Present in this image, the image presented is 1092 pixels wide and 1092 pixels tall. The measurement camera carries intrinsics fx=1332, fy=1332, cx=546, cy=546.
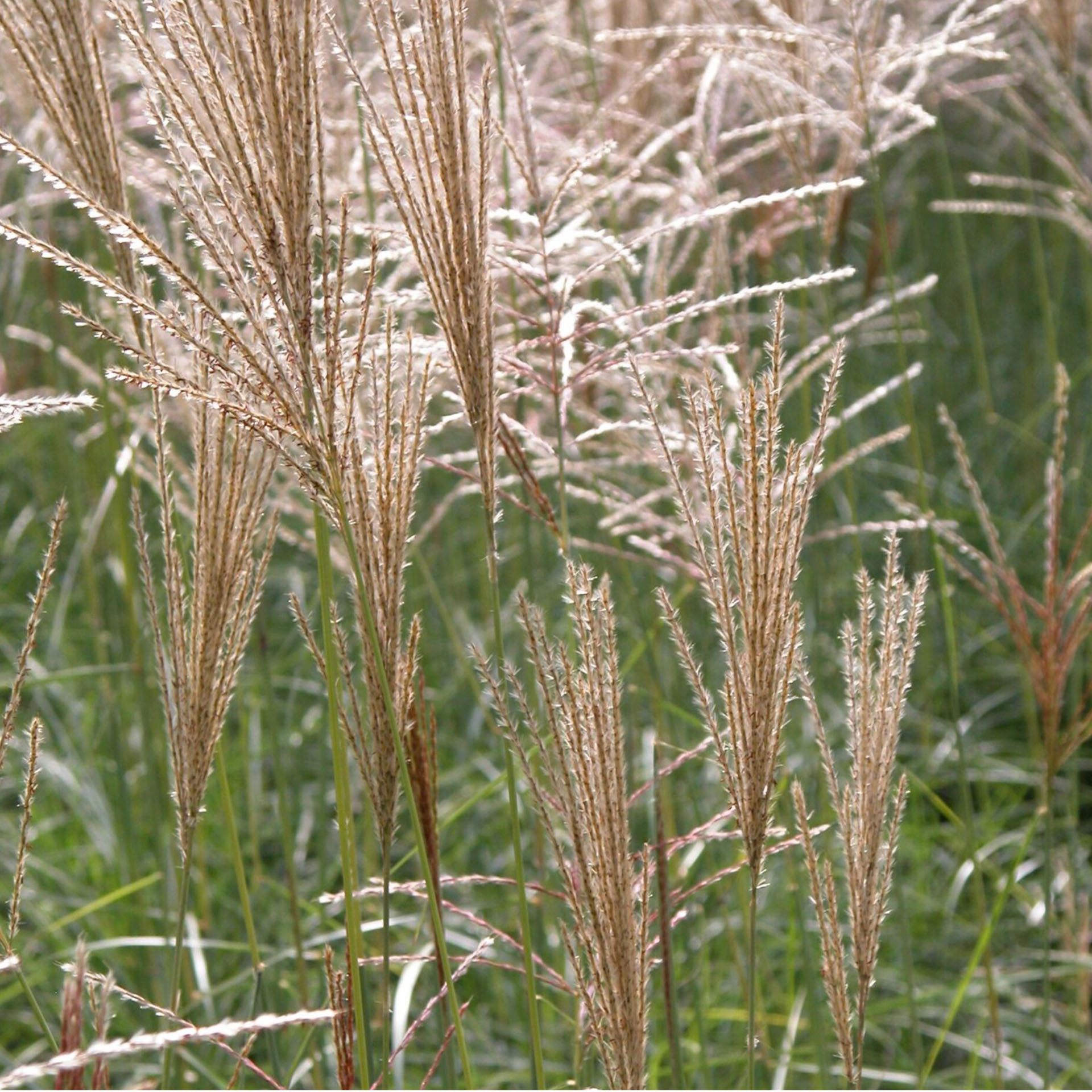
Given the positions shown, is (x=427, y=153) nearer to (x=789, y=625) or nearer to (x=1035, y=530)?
(x=789, y=625)

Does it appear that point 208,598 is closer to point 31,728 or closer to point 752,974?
point 31,728

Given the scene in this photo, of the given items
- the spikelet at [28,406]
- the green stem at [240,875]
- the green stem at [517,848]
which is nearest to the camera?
the spikelet at [28,406]

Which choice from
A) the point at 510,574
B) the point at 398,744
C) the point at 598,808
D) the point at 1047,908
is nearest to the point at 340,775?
the point at 398,744

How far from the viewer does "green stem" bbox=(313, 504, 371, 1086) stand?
926mm

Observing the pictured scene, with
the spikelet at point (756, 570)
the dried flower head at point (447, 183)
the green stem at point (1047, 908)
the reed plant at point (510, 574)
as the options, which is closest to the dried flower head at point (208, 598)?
the reed plant at point (510, 574)

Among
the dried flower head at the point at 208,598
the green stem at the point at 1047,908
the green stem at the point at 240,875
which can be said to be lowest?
the green stem at the point at 1047,908

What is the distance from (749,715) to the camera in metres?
0.94

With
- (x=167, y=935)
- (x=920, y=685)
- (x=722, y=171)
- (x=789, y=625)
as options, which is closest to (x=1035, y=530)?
(x=920, y=685)

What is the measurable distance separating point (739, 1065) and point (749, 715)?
1299 millimetres

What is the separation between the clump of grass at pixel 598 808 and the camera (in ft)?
2.98

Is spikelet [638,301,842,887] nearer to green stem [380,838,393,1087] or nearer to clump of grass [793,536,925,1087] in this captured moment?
clump of grass [793,536,925,1087]

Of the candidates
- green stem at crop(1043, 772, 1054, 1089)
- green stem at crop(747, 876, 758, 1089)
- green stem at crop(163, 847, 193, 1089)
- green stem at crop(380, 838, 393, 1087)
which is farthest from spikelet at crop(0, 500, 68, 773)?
green stem at crop(1043, 772, 1054, 1089)

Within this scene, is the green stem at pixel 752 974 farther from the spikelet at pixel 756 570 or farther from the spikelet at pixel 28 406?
the spikelet at pixel 28 406

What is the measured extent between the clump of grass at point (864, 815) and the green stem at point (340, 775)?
13.3 inches
